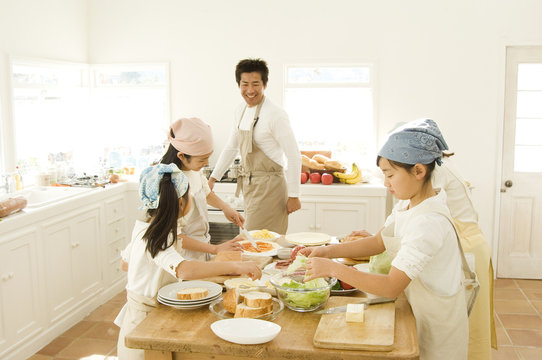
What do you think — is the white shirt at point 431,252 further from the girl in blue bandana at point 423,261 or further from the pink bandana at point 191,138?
the pink bandana at point 191,138

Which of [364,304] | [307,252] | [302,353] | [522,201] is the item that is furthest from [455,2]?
[302,353]

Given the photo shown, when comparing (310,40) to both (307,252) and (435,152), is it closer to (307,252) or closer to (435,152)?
(307,252)

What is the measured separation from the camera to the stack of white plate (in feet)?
6.66

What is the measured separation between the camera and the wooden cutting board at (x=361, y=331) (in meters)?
1.72

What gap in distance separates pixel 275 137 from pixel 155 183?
1909 millimetres

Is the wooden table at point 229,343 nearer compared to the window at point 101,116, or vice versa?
the wooden table at point 229,343

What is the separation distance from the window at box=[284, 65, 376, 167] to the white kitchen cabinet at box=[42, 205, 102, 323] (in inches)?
85.3

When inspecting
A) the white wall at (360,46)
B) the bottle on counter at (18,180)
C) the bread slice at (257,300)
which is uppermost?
the white wall at (360,46)

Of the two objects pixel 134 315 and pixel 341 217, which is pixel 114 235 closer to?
pixel 341 217

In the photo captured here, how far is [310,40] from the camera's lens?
5.28 m

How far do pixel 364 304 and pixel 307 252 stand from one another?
0.57 meters

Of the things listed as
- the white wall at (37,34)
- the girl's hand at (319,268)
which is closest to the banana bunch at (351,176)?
the white wall at (37,34)

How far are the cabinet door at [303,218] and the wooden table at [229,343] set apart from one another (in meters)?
2.99

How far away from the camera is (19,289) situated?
3.58m
